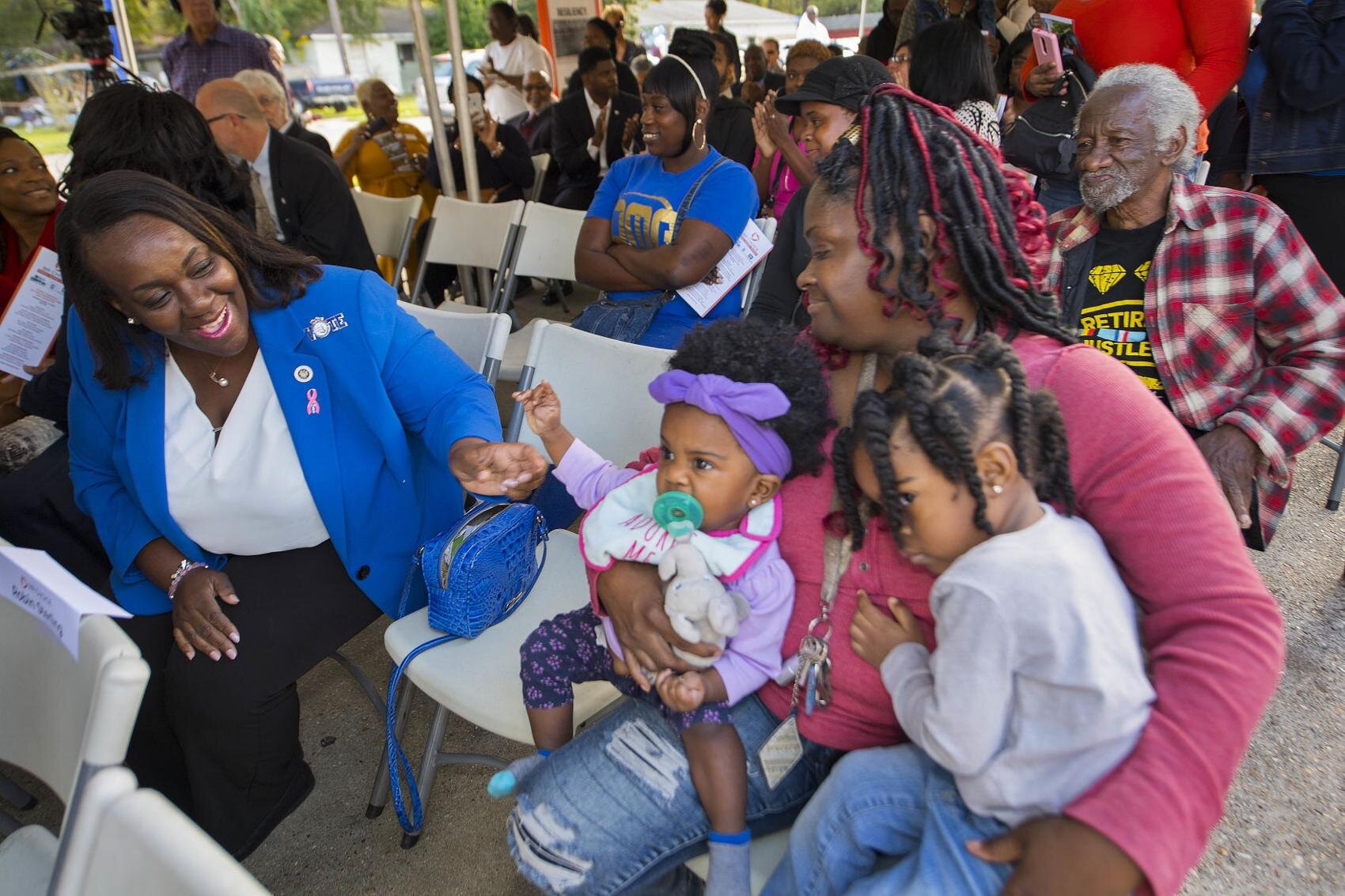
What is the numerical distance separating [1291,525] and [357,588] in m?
3.47

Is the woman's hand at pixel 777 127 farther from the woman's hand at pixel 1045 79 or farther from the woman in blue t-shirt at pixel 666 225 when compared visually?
the woman's hand at pixel 1045 79

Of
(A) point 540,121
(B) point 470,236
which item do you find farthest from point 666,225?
(A) point 540,121

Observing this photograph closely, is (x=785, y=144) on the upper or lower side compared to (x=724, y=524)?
upper

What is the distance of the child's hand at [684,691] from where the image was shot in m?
1.31

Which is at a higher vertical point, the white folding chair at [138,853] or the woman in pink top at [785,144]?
the woman in pink top at [785,144]

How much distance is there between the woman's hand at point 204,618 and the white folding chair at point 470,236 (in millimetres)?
2303

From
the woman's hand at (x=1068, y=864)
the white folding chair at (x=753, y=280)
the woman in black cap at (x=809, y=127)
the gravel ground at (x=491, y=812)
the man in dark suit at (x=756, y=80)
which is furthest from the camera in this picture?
the man in dark suit at (x=756, y=80)

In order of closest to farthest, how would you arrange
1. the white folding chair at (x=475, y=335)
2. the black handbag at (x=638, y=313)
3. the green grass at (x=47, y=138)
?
the white folding chair at (x=475, y=335) → the black handbag at (x=638, y=313) → the green grass at (x=47, y=138)

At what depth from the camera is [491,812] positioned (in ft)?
7.23

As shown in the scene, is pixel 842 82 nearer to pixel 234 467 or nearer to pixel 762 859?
pixel 234 467

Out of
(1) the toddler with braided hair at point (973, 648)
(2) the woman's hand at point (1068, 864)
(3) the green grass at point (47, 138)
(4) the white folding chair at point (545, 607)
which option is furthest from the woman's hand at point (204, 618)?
(3) the green grass at point (47, 138)

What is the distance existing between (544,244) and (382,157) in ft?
9.12

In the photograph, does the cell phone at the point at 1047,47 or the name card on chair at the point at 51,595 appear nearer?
the name card on chair at the point at 51,595

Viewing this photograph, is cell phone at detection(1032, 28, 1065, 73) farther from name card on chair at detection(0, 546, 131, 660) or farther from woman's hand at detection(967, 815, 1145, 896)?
name card on chair at detection(0, 546, 131, 660)
